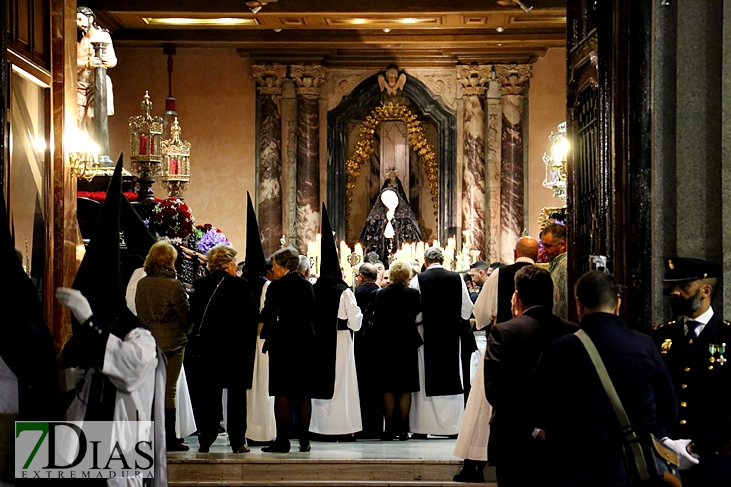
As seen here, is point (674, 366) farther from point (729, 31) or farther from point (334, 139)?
point (334, 139)

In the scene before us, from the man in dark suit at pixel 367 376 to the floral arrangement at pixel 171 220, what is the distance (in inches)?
90.5

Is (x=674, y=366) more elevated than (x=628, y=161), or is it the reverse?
(x=628, y=161)

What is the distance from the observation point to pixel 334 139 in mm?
17656

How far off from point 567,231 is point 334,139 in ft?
35.9

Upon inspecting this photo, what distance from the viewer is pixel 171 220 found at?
10.4 m

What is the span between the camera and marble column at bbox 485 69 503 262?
56.7 feet

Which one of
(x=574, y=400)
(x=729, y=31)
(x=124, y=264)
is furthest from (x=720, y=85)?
(x=124, y=264)

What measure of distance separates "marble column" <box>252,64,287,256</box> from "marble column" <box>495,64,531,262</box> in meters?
3.61

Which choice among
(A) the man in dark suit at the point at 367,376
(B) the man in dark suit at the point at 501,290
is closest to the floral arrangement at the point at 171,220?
(A) the man in dark suit at the point at 367,376

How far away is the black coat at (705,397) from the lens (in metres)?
4.43

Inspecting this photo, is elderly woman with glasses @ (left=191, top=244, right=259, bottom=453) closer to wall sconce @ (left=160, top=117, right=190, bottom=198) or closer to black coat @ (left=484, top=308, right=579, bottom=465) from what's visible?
black coat @ (left=484, top=308, right=579, bottom=465)

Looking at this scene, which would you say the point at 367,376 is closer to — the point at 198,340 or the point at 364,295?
the point at 364,295

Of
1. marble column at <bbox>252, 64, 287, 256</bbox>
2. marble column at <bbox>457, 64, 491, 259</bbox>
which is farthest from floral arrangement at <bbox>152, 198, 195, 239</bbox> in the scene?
marble column at <bbox>457, 64, 491, 259</bbox>

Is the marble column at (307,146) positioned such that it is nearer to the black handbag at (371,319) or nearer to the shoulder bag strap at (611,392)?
the black handbag at (371,319)
